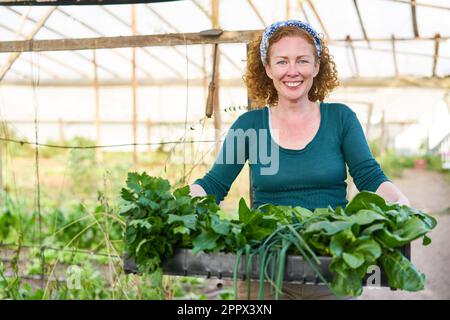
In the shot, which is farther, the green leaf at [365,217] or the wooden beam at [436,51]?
the wooden beam at [436,51]

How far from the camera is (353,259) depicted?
1254 mm

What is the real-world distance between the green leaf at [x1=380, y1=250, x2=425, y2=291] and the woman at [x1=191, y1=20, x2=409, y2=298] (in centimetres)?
42

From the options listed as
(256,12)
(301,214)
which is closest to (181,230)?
(301,214)

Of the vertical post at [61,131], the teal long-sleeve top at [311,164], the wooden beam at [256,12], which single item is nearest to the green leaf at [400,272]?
the teal long-sleeve top at [311,164]

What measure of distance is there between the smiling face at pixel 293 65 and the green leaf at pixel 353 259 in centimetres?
67

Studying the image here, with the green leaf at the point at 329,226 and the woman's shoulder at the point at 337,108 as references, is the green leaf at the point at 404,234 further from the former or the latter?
the woman's shoulder at the point at 337,108

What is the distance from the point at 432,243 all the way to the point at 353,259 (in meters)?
5.55

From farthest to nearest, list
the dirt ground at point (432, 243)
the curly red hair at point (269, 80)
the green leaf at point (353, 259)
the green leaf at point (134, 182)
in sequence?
the dirt ground at point (432, 243)
the curly red hair at point (269, 80)
the green leaf at point (134, 182)
the green leaf at point (353, 259)

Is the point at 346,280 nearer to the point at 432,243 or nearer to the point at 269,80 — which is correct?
the point at 269,80

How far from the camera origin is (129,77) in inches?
434

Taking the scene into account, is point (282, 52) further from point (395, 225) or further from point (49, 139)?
point (49, 139)

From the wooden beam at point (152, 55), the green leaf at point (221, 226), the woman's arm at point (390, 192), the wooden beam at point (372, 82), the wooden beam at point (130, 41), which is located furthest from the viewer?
the wooden beam at point (372, 82)

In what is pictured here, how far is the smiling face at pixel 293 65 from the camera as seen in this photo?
1.81 metres
